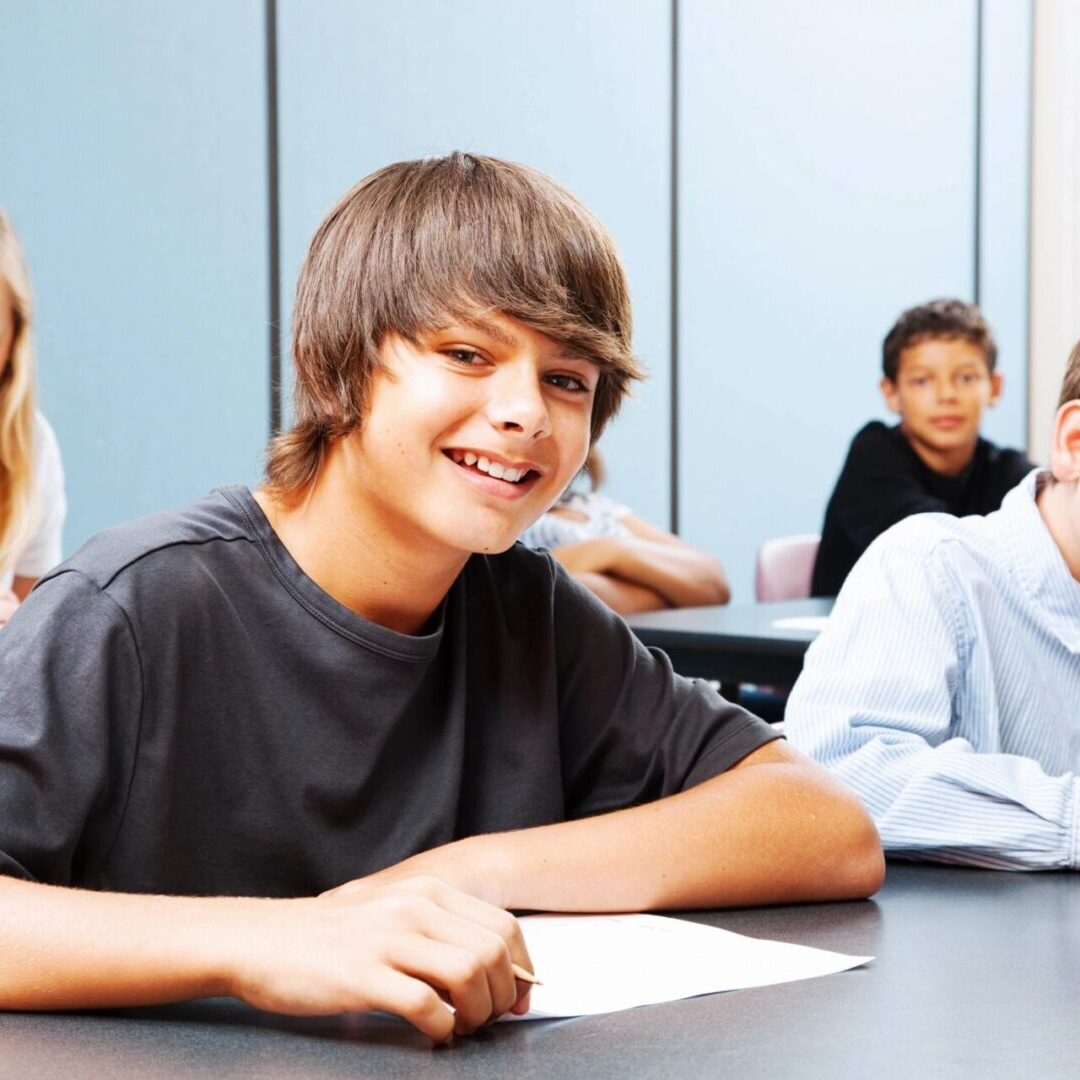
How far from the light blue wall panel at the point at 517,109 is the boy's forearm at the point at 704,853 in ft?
8.44

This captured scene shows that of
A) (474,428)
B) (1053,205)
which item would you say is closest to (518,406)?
(474,428)

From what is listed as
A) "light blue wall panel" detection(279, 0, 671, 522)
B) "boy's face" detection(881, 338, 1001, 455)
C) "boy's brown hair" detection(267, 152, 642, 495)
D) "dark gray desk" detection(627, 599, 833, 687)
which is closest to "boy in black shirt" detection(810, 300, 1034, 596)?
"boy's face" detection(881, 338, 1001, 455)

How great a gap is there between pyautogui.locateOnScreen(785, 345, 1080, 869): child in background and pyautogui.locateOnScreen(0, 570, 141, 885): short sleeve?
0.63m

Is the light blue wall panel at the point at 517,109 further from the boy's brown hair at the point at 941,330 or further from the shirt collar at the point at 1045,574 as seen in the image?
the shirt collar at the point at 1045,574

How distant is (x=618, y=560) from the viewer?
370cm

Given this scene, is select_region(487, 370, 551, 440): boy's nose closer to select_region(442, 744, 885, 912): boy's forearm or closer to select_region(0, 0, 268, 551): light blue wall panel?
select_region(442, 744, 885, 912): boy's forearm

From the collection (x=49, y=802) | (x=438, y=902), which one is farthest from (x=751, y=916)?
(x=49, y=802)

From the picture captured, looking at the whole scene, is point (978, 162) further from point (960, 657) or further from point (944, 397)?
point (960, 657)

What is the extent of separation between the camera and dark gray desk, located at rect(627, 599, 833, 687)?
2695 mm

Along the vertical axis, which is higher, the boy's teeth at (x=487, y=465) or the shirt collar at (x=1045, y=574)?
the boy's teeth at (x=487, y=465)

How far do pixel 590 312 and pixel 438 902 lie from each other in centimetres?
46

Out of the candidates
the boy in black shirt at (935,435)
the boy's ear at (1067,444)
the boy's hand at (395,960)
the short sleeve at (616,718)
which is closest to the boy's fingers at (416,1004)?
the boy's hand at (395,960)

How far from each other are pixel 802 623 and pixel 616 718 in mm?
1702

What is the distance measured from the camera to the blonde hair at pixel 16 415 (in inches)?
96.4
